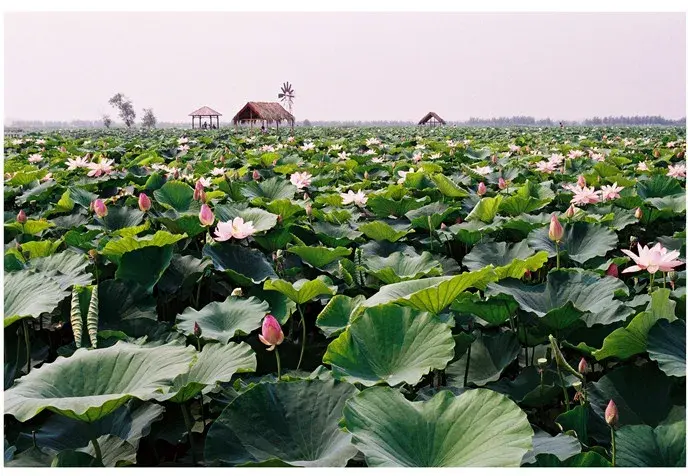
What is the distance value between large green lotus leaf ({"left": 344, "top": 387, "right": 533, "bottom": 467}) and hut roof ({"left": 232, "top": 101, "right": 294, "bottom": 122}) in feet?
94.5

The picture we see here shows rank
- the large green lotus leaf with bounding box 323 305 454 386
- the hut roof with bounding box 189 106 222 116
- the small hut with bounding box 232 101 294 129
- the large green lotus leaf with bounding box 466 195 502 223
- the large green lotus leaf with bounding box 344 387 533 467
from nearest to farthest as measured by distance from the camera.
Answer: the large green lotus leaf with bounding box 344 387 533 467, the large green lotus leaf with bounding box 323 305 454 386, the large green lotus leaf with bounding box 466 195 502 223, the small hut with bounding box 232 101 294 129, the hut roof with bounding box 189 106 222 116

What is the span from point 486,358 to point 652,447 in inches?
20.2

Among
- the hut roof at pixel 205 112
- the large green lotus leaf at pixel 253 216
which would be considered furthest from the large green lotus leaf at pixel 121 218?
the hut roof at pixel 205 112

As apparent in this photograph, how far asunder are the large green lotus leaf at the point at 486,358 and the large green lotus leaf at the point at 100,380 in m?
0.70

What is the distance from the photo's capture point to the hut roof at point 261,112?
29.9m

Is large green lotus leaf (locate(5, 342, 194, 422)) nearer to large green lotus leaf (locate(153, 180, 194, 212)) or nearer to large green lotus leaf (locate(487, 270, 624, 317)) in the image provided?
large green lotus leaf (locate(487, 270, 624, 317))

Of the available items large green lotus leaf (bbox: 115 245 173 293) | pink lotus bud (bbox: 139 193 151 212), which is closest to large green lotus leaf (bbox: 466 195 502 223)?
large green lotus leaf (bbox: 115 245 173 293)

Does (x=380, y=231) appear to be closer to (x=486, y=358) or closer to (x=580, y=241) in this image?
(x=580, y=241)

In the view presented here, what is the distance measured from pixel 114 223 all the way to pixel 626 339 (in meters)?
2.29

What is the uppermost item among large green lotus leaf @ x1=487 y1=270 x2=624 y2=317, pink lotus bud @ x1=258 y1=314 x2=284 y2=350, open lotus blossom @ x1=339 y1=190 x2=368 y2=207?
open lotus blossom @ x1=339 y1=190 x2=368 y2=207

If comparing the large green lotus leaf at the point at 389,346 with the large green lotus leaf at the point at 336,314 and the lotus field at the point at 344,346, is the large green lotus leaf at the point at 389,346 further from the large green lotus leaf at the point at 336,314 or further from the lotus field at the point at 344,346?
the large green lotus leaf at the point at 336,314

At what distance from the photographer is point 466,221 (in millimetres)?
2795

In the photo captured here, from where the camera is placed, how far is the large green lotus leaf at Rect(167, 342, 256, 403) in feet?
4.12

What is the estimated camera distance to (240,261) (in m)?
2.11
